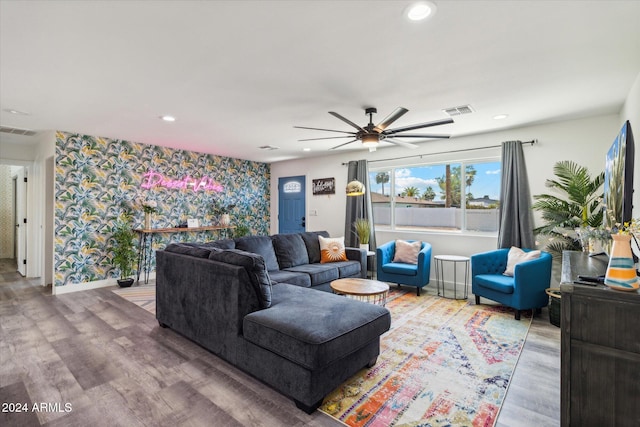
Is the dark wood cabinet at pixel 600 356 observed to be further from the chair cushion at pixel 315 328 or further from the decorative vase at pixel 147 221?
the decorative vase at pixel 147 221

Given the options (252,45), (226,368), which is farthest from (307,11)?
(226,368)

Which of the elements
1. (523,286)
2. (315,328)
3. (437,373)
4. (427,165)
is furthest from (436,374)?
(427,165)

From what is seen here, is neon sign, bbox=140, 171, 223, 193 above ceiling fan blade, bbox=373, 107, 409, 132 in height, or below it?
below

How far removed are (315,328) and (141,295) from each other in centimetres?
379

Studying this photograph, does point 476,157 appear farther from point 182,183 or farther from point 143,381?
point 182,183

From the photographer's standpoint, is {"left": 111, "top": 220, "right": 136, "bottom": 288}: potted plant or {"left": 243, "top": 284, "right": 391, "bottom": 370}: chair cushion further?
{"left": 111, "top": 220, "right": 136, "bottom": 288}: potted plant

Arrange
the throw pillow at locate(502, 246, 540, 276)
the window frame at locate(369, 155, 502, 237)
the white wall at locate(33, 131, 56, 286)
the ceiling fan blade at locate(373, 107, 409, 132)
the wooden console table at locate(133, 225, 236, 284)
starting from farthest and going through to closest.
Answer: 1. the wooden console table at locate(133, 225, 236, 284)
2. the white wall at locate(33, 131, 56, 286)
3. the window frame at locate(369, 155, 502, 237)
4. the throw pillow at locate(502, 246, 540, 276)
5. the ceiling fan blade at locate(373, 107, 409, 132)

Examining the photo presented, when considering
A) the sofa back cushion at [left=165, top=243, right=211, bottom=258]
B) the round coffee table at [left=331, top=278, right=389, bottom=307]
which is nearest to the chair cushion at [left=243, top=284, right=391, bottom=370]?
the round coffee table at [left=331, top=278, right=389, bottom=307]

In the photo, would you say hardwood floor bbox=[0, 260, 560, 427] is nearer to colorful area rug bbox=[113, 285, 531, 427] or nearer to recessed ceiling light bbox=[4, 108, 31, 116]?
colorful area rug bbox=[113, 285, 531, 427]

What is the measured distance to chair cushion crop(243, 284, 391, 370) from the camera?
1953 mm

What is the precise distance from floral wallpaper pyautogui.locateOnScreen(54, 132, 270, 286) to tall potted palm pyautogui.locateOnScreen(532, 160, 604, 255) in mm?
5900

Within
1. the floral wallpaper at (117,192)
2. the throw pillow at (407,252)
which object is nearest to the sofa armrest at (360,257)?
the throw pillow at (407,252)

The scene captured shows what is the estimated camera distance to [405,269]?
4664 millimetres

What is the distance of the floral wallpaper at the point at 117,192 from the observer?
15.6 feet
